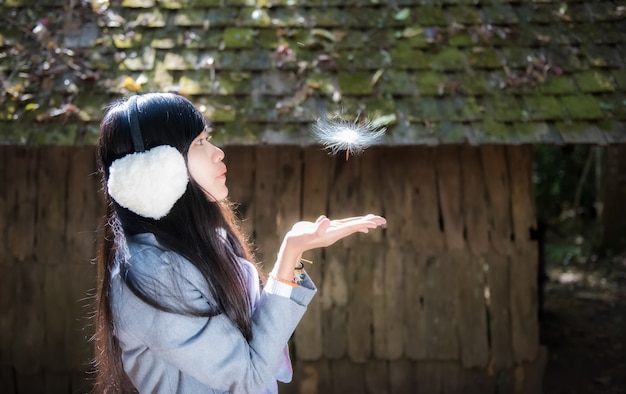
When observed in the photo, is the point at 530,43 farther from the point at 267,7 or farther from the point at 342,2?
the point at 267,7

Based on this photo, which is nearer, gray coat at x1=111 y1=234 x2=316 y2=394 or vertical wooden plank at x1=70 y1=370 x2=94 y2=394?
gray coat at x1=111 y1=234 x2=316 y2=394

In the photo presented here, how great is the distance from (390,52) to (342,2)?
21.3 inches

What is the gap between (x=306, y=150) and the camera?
4.86 meters

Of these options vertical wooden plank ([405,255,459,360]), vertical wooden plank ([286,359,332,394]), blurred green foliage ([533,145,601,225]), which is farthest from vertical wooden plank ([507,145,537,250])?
blurred green foliage ([533,145,601,225])

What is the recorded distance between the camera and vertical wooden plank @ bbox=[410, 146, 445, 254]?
16.0 ft

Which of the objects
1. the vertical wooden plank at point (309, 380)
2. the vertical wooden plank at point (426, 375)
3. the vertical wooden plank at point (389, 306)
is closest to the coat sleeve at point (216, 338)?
the vertical wooden plank at point (389, 306)

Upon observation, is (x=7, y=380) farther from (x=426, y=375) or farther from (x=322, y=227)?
(x=322, y=227)

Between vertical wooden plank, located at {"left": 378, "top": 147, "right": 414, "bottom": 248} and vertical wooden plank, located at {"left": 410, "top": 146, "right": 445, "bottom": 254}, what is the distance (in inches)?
1.1

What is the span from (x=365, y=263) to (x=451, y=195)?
747mm

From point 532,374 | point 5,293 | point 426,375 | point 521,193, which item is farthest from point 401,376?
point 5,293

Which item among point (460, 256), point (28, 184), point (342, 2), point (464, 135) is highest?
point (342, 2)

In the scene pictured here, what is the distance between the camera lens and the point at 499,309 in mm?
4996

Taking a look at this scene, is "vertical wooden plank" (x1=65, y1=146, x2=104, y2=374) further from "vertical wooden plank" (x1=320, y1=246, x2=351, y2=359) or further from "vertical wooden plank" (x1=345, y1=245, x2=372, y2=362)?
"vertical wooden plank" (x1=345, y1=245, x2=372, y2=362)

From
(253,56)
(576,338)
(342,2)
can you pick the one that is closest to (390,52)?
(342,2)
